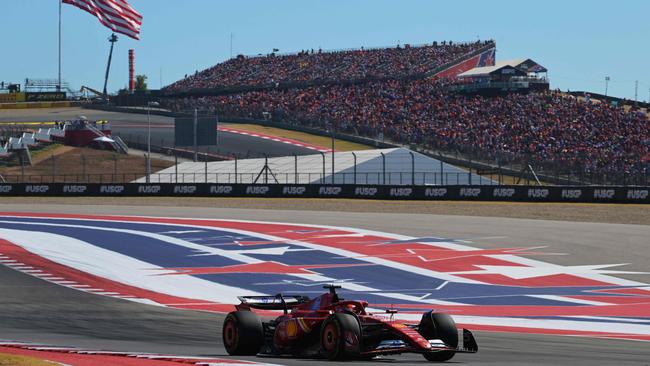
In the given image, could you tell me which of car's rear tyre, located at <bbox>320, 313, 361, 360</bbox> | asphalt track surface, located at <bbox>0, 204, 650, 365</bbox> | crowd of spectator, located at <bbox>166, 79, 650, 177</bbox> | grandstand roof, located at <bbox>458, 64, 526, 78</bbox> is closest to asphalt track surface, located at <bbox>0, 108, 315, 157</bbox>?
crowd of spectator, located at <bbox>166, 79, 650, 177</bbox>

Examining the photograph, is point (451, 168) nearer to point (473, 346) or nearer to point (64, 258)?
point (64, 258)

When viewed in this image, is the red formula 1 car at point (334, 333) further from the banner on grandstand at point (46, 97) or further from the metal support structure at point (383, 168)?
the banner on grandstand at point (46, 97)

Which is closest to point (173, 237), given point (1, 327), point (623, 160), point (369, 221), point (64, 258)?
point (64, 258)

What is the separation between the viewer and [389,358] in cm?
1361

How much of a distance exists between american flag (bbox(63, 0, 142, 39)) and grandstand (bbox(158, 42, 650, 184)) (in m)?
21.2

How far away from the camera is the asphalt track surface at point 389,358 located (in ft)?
47.8

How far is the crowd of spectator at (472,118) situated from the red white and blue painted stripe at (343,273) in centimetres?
2310

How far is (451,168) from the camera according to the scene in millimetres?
61188

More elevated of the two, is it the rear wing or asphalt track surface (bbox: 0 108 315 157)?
asphalt track surface (bbox: 0 108 315 157)

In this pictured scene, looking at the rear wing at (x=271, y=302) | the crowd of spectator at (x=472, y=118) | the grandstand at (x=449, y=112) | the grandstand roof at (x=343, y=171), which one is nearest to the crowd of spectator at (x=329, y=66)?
the grandstand at (x=449, y=112)

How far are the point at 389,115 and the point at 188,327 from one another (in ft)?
223

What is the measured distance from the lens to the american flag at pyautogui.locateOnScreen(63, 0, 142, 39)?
157ft

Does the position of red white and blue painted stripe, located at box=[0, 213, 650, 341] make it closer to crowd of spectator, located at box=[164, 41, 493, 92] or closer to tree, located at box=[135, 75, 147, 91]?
crowd of spectator, located at box=[164, 41, 493, 92]

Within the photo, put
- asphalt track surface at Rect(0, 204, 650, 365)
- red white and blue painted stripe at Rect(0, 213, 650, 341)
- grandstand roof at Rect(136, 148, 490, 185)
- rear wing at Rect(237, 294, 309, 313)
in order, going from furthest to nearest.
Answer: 1. grandstand roof at Rect(136, 148, 490, 185)
2. red white and blue painted stripe at Rect(0, 213, 650, 341)
3. asphalt track surface at Rect(0, 204, 650, 365)
4. rear wing at Rect(237, 294, 309, 313)
